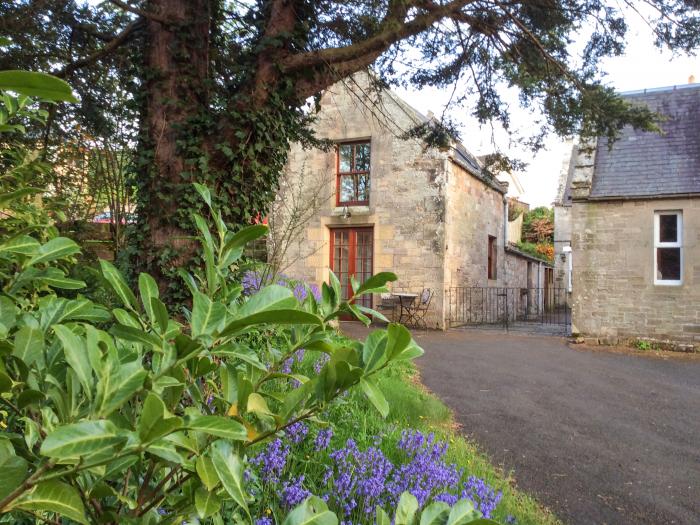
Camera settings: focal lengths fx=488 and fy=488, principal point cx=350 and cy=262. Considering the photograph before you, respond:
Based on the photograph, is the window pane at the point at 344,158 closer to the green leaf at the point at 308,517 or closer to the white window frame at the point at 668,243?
the white window frame at the point at 668,243

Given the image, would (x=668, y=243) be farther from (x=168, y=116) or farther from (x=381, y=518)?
(x=381, y=518)

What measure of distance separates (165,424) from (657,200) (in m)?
12.6

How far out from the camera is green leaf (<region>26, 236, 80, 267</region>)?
36.7 inches

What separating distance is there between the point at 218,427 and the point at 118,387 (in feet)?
0.46

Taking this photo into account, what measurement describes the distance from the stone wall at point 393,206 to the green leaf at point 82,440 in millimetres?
11909

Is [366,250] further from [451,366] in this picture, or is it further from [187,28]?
[187,28]

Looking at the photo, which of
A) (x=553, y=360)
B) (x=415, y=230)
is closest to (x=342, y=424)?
(x=553, y=360)

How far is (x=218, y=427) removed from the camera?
26.0 inches

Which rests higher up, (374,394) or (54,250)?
(54,250)

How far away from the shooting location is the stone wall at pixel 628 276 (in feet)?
34.7

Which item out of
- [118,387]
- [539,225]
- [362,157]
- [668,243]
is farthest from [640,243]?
[539,225]

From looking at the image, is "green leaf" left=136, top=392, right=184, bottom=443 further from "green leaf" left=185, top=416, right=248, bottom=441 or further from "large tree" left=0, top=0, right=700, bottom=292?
"large tree" left=0, top=0, right=700, bottom=292

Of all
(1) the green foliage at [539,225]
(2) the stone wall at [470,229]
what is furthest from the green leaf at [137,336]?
(1) the green foliage at [539,225]

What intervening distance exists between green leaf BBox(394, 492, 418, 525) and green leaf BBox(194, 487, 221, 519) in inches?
11.7
